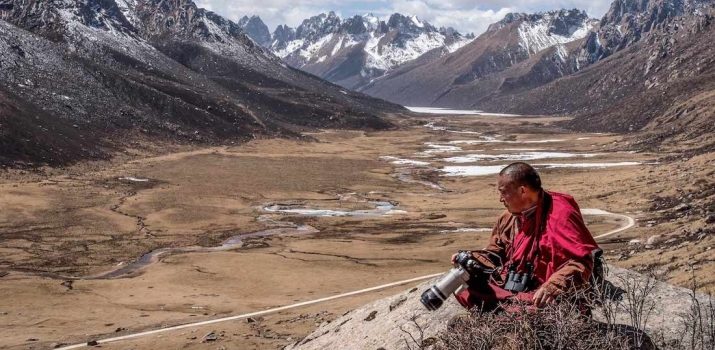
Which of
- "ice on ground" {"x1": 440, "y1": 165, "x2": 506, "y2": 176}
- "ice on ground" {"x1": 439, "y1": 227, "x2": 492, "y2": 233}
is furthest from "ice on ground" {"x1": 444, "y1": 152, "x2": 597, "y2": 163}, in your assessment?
"ice on ground" {"x1": 439, "y1": 227, "x2": 492, "y2": 233}

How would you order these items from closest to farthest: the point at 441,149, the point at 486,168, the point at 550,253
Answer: the point at 550,253 → the point at 486,168 → the point at 441,149

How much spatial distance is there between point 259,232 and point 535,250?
4328cm

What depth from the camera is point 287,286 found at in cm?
3092

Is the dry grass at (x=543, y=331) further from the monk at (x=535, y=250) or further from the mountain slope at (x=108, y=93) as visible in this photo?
Answer: the mountain slope at (x=108, y=93)

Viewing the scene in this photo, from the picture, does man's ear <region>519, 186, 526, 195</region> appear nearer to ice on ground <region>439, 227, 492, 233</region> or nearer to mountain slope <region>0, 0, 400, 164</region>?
ice on ground <region>439, 227, 492, 233</region>

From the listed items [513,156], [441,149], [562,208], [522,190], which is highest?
[522,190]

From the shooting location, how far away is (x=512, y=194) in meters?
7.00

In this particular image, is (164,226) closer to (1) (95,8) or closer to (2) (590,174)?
(2) (590,174)

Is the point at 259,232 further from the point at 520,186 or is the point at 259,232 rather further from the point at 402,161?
the point at 402,161

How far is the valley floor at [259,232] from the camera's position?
78.4 feet

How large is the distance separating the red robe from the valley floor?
196 centimetres

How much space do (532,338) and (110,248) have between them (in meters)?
40.3

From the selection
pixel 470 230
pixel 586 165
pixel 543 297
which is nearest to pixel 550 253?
pixel 543 297

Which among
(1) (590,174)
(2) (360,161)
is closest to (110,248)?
(1) (590,174)
